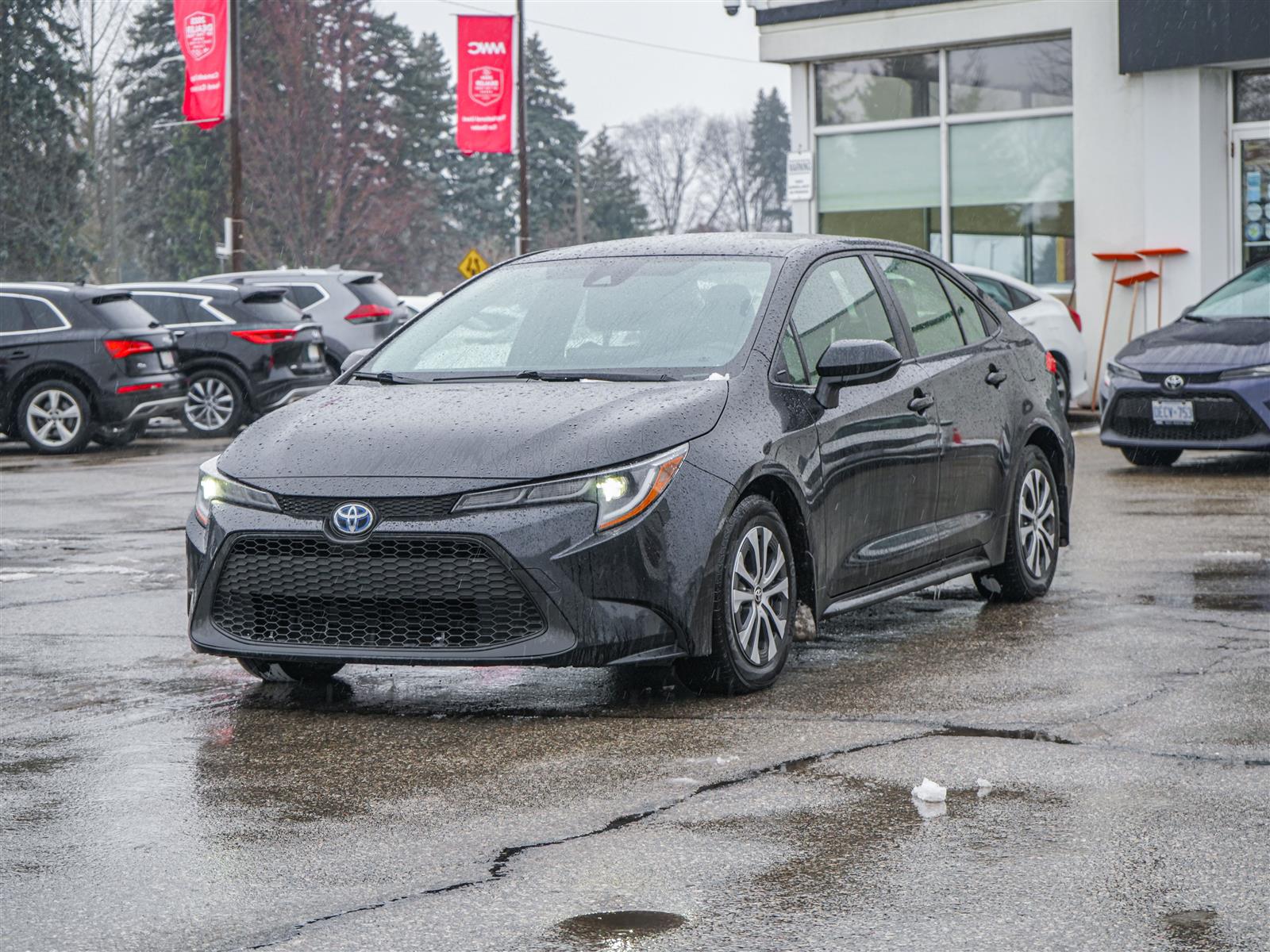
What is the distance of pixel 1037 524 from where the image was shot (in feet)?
28.7

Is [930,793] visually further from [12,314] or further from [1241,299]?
[12,314]

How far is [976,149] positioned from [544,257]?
15907mm

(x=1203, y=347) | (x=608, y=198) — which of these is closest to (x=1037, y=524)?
(x=1203, y=347)

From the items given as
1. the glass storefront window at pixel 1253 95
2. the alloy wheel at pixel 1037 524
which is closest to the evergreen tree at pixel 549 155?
the glass storefront window at pixel 1253 95

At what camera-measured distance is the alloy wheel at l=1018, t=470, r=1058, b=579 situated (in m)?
8.62

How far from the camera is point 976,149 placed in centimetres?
2302

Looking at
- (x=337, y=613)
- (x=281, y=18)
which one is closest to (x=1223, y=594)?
(x=337, y=613)

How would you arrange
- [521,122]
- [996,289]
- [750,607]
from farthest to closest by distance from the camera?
[521,122] < [996,289] < [750,607]

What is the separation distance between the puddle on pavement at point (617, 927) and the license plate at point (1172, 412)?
35.6 feet

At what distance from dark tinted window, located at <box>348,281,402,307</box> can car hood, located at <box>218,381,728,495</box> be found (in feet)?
59.0

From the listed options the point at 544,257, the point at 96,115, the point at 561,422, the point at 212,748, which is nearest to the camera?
the point at 212,748

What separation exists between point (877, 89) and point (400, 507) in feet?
61.3

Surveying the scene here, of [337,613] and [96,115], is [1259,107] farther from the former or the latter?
[96,115]

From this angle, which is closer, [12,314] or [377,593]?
[377,593]
